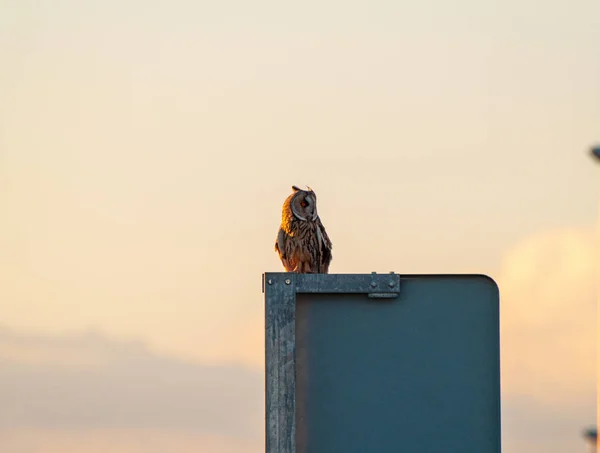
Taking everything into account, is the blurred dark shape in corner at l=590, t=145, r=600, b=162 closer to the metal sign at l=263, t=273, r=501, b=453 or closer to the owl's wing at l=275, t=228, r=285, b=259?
the metal sign at l=263, t=273, r=501, b=453

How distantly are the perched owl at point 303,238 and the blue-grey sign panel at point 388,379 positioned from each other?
9791mm

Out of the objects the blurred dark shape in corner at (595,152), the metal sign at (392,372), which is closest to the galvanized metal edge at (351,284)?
the metal sign at (392,372)

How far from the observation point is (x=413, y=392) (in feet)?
25.1

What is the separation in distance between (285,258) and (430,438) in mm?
10101

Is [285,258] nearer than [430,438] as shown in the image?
No

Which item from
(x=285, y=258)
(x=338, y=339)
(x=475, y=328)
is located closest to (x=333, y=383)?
(x=338, y=339)

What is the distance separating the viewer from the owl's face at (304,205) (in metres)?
17.8

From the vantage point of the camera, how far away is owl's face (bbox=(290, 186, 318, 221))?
17.8 metres

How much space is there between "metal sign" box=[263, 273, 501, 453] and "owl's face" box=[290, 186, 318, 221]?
10.1 meters

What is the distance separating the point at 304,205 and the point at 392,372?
10.3 metres

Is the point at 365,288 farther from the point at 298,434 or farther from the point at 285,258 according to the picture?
the point at 285,258

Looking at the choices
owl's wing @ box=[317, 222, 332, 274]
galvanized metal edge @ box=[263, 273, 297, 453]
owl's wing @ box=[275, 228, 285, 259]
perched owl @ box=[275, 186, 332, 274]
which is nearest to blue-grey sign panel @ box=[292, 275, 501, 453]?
galvanized metal edge @ box=[263, 273, 297, 453]

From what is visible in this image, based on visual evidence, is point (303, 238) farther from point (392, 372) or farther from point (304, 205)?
point (392, 372)

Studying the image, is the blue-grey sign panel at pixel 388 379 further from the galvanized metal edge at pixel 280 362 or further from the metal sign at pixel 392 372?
the galvanized metal edge at pixel 280 362
